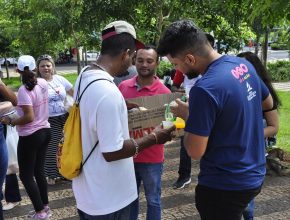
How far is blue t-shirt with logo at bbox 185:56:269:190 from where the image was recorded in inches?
81.7

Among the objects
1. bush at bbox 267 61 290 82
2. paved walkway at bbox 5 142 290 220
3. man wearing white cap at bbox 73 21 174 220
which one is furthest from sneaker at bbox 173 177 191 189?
bush at bbox 267 61 290 82

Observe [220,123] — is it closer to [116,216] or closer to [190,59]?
[190,59]

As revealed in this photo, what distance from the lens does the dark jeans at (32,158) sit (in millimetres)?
4263

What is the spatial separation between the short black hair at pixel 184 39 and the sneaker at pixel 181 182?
342cm

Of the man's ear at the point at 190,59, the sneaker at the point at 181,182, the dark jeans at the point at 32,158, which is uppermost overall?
the man's ear at the point at 190,59

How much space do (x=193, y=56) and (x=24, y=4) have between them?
1476 cm

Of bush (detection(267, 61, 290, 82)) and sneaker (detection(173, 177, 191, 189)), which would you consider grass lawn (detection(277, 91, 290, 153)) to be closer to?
sneaker (detection(173, 177, 191, 189))

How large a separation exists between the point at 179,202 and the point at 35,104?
204cm

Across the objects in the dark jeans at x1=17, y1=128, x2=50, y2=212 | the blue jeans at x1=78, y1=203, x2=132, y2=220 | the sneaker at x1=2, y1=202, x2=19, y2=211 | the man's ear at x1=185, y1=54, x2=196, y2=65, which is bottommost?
the sneaker at x1=2, y1=202, x2=19, y2=211

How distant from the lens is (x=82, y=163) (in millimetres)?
2344

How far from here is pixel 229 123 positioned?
215 cm

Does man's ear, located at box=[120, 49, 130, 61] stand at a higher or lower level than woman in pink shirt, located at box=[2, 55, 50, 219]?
higher

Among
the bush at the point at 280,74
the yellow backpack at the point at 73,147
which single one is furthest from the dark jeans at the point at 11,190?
the bush at the point at 280,74

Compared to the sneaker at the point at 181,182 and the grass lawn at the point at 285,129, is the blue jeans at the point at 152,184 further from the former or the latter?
the grass lawn at the point at 285,129
